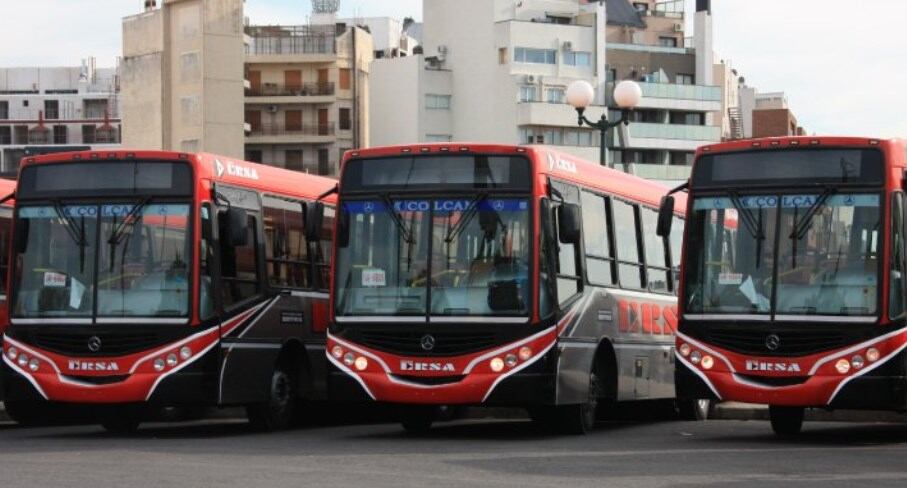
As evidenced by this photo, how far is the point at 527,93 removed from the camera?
107 metres

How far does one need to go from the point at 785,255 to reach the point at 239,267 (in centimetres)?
587

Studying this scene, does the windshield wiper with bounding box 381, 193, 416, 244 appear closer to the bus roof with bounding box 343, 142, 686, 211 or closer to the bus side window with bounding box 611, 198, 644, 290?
the bus roof with bounding box 343, 142, 686, 211

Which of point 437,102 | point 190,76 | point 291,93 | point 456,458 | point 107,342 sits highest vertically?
point 190,76

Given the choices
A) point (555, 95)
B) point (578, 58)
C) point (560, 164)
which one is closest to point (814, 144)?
point (560, 164)

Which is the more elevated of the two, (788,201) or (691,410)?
(788,201)

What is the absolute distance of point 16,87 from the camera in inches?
5906

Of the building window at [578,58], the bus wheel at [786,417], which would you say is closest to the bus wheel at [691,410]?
the bus wheel at [786,417]

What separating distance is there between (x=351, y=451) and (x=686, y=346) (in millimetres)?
3940

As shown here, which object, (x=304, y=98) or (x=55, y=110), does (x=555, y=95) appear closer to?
(x=304, y=98)

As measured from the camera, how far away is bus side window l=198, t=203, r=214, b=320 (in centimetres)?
2084

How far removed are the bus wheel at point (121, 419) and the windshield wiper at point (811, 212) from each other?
24.7 ft

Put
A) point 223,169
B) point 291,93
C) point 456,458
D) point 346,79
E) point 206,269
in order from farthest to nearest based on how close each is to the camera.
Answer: point 346,79, point 291,93, point 223,169, point 206,269, point 456,458

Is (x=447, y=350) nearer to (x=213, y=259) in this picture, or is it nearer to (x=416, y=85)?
(x=213, y=259)

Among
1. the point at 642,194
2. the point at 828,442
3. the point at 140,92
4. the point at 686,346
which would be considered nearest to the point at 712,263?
the point at 686,346
